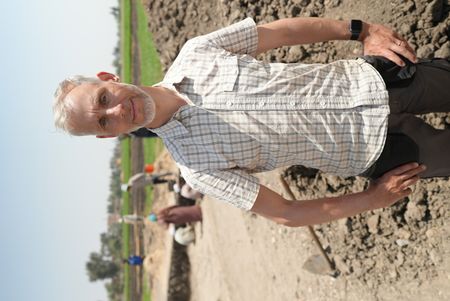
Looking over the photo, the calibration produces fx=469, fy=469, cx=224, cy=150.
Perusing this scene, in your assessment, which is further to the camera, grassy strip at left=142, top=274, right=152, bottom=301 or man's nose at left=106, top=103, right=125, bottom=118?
grassy strip at left=142, top=274, right=152, bottom=301

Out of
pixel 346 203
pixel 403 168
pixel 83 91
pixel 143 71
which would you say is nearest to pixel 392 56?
pixel 403 168

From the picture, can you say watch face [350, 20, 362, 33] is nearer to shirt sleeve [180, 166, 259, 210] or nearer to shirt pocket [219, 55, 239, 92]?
shirt pocket [219, 55, 239, 92]

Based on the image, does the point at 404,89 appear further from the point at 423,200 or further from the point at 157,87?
the point at 423,200

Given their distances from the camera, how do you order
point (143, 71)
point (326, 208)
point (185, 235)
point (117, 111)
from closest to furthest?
1. point (117, 111)
2. point (326, 208)
3. point (185, 235)
4. point (143, 71)

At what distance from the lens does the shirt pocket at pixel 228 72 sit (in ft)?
6.73

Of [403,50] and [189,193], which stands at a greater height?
[403,50]

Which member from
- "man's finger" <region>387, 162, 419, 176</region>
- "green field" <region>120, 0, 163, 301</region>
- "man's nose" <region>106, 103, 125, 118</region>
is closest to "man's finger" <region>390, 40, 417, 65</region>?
"man's finger" <region>387, 162, 419, 176</region>

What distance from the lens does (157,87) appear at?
7.09 ft

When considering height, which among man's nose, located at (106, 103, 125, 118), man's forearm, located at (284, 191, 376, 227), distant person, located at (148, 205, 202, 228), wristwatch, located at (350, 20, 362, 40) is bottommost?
distant person, located at (148, 205, 202, 228)

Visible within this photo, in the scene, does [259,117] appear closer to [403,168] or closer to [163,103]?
[163,103]

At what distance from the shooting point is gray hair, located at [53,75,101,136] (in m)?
2.09

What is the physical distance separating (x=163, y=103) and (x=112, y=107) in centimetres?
22

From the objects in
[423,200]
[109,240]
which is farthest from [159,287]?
[109,240]

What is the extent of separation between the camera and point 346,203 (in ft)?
7.29
